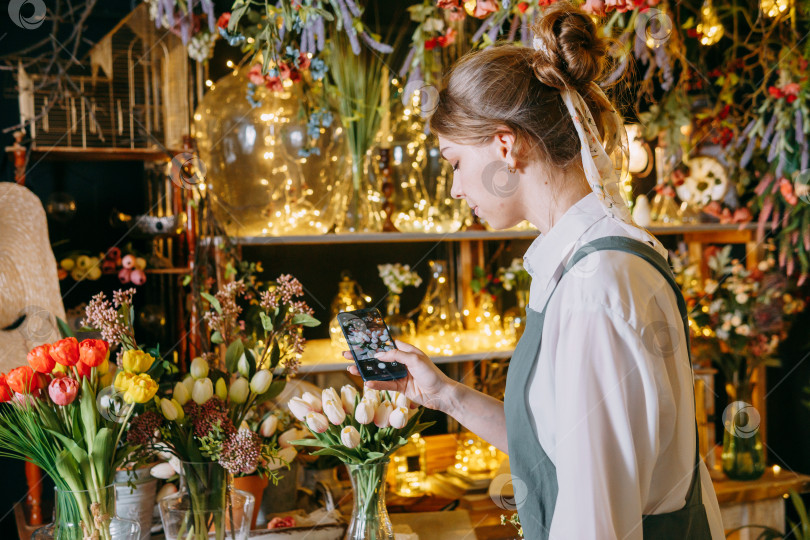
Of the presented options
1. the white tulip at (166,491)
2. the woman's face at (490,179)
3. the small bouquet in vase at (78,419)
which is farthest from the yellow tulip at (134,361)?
the woman's face at (490,179)

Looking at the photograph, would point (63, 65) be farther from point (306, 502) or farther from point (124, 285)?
point (306, 502)

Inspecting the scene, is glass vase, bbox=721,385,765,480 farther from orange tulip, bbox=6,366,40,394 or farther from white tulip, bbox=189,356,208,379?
orange tulip, bbox=6,366,40,394

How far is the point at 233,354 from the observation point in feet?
4.58

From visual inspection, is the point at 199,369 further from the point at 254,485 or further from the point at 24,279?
the point at 24,279

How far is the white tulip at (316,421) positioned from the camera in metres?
1.28

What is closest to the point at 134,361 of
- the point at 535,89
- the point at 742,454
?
the point at 535,89

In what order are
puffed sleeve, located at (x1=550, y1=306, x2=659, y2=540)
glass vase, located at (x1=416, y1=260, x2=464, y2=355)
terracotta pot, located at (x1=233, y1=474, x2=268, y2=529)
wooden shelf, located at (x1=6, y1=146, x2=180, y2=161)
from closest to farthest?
puffed sleeve, located at (x1=550, y1=306, x2=659, y2=540) < terracotta pot, located at (x1=233, y1=474, x2=268, y2=529) < wooden shelf, located at (x1=6, y1=146, x2=180, y2=161) < glass vase, located at (x1=416, y1=260, x2=464, y2=355)

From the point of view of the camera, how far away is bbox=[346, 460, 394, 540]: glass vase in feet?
4.17

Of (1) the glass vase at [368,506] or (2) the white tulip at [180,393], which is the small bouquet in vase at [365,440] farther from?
(2) the white tulip at [180,393]

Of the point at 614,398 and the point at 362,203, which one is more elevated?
the point at 362,203

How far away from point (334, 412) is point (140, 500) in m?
0.53

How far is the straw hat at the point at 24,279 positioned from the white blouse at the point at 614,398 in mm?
1346

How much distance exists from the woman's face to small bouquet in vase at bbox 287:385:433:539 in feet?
1.31

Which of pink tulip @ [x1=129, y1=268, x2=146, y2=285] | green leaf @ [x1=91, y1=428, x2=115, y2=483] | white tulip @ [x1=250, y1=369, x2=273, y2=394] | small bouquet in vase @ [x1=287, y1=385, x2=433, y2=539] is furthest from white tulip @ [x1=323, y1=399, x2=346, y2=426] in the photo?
pink tulip @ [x1=129, y1=268, x2=146, y2=285]
